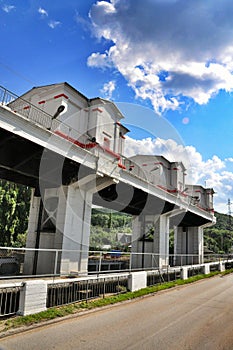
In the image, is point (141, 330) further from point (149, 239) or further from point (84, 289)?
point (149, 239)

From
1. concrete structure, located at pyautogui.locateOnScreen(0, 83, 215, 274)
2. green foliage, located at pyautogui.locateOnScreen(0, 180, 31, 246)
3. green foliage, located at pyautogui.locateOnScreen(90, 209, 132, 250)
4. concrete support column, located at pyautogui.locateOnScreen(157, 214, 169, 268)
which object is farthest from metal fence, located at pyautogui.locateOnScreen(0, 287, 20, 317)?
green foliage, located at pyautogui.locateOnScreen(90, 209, 132, 250)

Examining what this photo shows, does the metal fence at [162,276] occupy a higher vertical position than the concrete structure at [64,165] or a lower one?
lower

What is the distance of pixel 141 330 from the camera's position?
7.55 metres

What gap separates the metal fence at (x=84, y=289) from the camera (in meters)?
9.99

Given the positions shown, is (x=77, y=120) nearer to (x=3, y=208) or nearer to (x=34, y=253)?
(x=34, y=253)

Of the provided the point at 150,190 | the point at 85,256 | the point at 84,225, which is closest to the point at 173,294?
the point at 85,256

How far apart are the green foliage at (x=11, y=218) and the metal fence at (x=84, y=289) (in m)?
30.5

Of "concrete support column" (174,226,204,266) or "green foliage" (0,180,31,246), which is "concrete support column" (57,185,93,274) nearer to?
"concrete support column" (174,226,204,266)

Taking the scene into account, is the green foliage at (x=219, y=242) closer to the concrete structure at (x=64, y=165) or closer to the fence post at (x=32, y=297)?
the concrete structure at (x=64, y=165)

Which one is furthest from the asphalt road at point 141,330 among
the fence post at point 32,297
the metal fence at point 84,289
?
A: the metal fence at point 84,289

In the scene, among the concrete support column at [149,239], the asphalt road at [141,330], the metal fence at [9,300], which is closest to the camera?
the asphalt road at [141,330]

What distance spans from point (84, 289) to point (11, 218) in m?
32.1

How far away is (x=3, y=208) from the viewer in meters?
39.3

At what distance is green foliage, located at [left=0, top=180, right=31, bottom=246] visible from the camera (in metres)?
39.3
